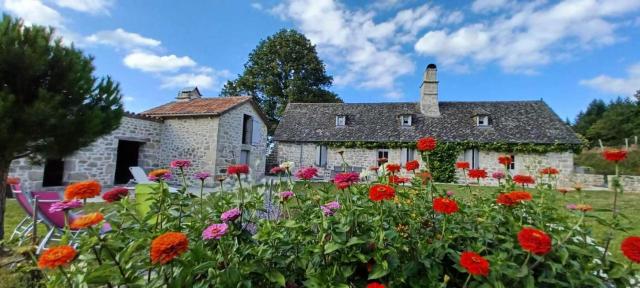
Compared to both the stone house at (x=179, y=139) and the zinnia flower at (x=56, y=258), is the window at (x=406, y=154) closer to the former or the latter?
the stone house at (x=179, y=139)

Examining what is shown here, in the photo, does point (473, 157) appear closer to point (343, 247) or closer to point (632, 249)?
point (632, 249)

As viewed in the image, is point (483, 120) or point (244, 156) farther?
point (483, 120)

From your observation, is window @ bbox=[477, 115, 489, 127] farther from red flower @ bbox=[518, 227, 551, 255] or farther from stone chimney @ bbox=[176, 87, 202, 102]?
red flower @ bbox=[518, 227, 551, 255]

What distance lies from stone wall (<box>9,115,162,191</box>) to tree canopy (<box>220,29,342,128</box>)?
45.2ft

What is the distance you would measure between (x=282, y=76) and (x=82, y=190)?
2495cm

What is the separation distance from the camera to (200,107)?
11.9 metres

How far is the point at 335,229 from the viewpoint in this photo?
4.71 ft

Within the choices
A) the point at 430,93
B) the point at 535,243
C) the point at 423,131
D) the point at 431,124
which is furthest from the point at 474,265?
the point at 430,93

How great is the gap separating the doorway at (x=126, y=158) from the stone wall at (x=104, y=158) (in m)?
0.58

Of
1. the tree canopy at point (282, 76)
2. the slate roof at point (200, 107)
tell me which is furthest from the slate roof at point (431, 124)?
the tree canopy at point (282, 76)

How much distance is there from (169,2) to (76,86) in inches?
157

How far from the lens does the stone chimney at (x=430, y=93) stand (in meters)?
16.7

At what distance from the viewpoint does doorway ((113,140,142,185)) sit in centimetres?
1138

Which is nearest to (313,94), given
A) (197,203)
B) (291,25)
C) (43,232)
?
(291,25)
